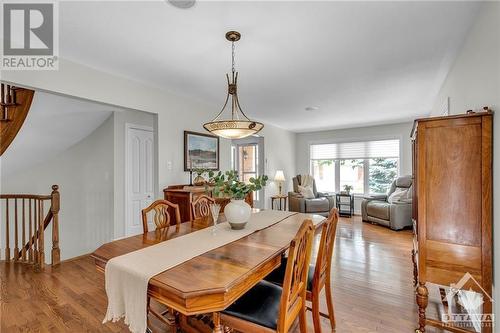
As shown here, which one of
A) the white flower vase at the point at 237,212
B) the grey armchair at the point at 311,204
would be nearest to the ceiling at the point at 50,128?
the white flower vase at the point at 237,212

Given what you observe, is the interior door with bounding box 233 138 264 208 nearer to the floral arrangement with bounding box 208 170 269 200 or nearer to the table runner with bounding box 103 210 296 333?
the floral arrangement with bounding box 208 170 269 200

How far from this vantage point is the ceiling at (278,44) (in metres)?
1.80

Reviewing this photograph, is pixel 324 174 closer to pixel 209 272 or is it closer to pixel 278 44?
pixel 278 44

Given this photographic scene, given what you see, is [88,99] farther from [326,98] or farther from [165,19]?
[326,98]

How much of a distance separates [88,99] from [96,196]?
7.35 ft

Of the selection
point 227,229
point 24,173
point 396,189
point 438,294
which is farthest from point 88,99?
point 396,189

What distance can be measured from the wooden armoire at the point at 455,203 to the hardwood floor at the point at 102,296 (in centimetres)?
50

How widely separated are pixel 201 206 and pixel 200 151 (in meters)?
1.47

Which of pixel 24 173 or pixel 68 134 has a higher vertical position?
pixel 68 134

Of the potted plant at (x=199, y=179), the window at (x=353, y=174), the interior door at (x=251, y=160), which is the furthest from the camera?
the window at (x=353, y=174)

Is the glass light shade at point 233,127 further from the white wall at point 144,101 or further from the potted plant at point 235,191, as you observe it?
the white wall at point 144,101

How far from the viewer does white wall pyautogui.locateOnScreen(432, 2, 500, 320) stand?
1465 millimetres

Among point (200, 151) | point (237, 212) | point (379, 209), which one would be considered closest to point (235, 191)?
point (237, 212)

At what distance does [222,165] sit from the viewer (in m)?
4.58
